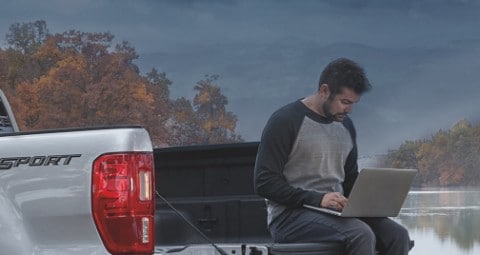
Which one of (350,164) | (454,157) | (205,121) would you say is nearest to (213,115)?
(205,121)

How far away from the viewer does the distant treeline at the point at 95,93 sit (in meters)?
40.0

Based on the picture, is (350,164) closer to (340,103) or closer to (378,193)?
(340,103)

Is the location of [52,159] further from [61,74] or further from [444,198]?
[61,74]

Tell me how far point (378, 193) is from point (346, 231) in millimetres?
224

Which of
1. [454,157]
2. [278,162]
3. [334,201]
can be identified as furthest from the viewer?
[454,157]

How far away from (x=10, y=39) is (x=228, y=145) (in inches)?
1594

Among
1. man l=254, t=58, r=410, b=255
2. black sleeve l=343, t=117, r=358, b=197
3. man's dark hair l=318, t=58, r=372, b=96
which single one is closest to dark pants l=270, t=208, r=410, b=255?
man l=254, t=58, r=410, b=255

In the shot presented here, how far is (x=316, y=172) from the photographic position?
4.61 meters

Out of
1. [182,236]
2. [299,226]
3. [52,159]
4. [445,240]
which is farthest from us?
[445,240]

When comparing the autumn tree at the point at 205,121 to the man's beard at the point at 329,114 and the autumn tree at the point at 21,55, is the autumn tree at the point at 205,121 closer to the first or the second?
the autumn tree at the point at 21,55

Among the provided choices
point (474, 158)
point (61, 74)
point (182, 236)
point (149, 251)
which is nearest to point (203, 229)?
point (182, 236)

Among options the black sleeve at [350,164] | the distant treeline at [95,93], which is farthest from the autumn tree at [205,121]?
the black sleeve at [350,164]

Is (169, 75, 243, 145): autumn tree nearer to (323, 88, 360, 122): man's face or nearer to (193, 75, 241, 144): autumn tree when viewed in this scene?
(193, 75, 241, 144): autumn tree

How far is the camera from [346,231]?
14.1ft
